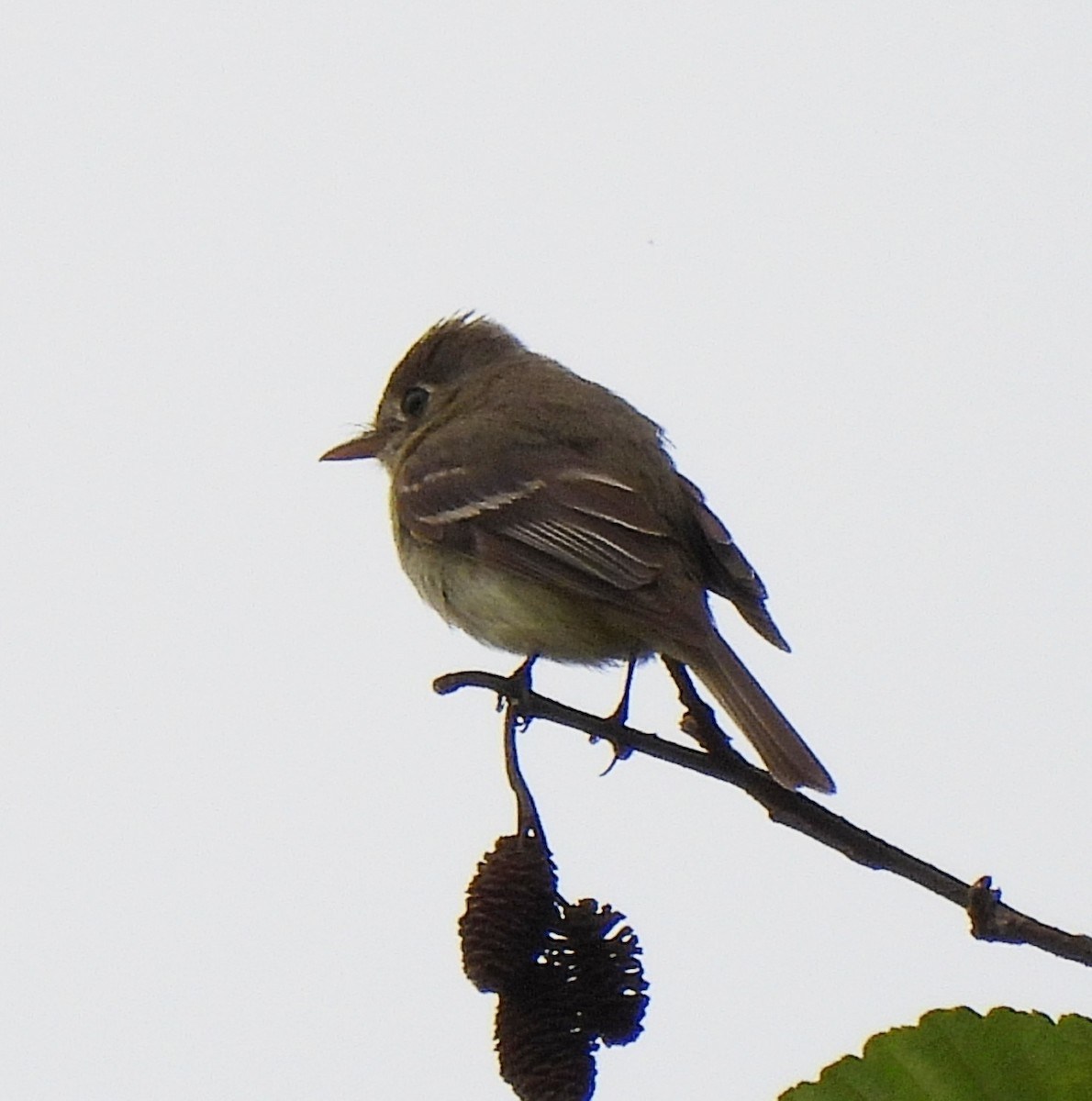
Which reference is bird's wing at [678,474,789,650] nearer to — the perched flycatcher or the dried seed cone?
the perched flycatcher

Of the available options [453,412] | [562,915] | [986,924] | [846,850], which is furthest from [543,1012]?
[453,412]

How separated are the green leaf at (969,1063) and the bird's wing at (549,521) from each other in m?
2.05

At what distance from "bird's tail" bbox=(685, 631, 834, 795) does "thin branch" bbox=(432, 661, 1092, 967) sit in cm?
16

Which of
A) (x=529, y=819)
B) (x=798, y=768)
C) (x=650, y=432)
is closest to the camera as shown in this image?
(x=529, y=819)

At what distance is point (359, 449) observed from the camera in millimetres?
4953

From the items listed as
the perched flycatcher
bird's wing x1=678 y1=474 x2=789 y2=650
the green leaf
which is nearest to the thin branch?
the green leaf

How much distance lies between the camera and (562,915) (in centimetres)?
204

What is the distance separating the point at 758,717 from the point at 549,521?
3.28 ft

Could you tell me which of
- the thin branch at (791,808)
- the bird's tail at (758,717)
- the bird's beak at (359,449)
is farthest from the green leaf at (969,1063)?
the bird's beak at (359,449)

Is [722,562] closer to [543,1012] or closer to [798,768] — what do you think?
[798,768]

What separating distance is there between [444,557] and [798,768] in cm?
160

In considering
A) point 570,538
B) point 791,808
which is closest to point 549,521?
point 570,538

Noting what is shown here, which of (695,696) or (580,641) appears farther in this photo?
(580,641)

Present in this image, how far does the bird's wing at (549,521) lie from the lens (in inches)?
140
